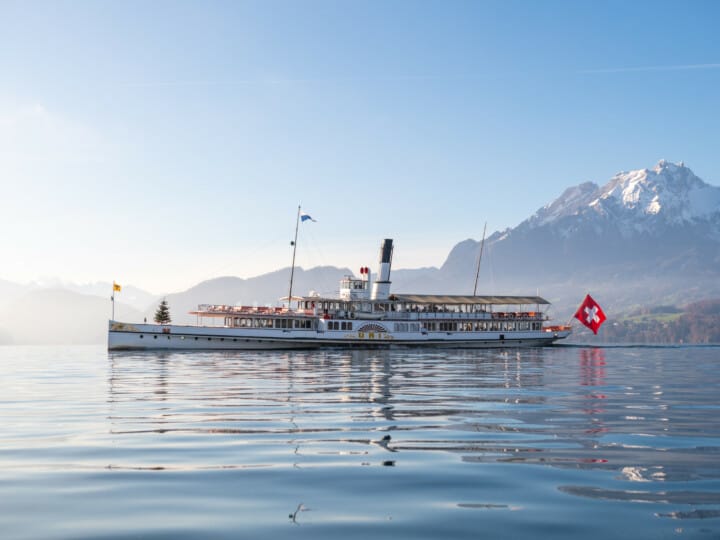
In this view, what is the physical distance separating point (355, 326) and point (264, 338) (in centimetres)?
1153

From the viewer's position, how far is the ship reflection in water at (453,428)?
11422 millimetres

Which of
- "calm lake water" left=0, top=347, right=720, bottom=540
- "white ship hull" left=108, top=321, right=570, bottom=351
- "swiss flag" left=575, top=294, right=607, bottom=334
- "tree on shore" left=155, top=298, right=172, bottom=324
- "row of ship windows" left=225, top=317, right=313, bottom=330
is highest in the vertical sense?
"swiss flag" left=575, top=294, right=607, bottom=334

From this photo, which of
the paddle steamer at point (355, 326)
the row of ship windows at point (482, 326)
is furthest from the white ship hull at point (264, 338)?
the row of ship windows at point (482, 326)

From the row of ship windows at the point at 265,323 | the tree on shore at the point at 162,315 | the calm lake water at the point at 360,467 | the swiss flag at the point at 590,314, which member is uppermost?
the swiss flag at the point at 590,314

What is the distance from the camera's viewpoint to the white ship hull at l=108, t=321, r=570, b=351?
73.6 m

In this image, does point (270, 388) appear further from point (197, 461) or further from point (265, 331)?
point (265, 331)

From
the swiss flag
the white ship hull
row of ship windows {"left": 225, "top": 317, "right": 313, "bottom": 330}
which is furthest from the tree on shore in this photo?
the swiss flag

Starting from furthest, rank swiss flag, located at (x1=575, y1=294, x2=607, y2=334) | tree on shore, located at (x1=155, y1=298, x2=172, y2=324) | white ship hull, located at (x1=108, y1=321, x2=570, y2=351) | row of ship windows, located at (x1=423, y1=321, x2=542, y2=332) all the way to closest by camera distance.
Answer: tree on shore, located at (x1=155, y1=298, x2=172, y2=324)
swiss flag, located at (x1=575, y1=294, x2=607, y2=334)
row of ship windows, located at (x1=423, y1=321, x2=542, y2=332)
white ship hull, located at (x1=108, y1=321, x2=570, y2=351)

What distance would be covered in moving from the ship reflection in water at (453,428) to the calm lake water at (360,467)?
62 millimetres

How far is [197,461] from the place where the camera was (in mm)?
12133

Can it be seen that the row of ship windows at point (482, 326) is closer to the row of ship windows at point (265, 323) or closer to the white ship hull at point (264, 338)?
the white ship hull at point (264, 338)

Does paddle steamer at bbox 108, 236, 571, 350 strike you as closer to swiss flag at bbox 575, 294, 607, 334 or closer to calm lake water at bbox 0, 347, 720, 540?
swiss flag at bbox 575, 294, 607, 334

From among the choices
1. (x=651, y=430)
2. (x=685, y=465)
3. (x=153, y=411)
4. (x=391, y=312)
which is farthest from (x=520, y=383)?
(x=391, y=312)

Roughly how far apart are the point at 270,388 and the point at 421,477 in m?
18.0
